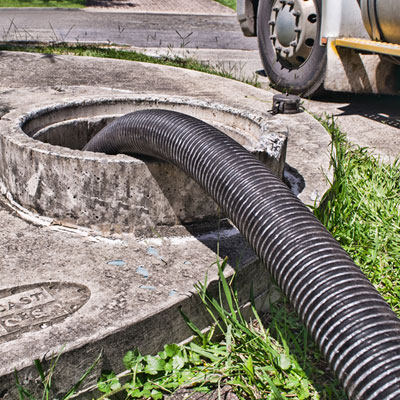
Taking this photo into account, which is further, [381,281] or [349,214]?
[349,214]

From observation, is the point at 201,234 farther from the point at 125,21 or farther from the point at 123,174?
the point at 125,21

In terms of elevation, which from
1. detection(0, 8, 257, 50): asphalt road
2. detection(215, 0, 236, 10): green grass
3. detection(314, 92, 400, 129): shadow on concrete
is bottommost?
detection(215, 0, 236, 10): green grass

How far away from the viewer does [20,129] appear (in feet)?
9.37

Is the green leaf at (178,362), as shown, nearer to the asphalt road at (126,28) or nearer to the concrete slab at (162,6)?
the asphalt road at (126,28)

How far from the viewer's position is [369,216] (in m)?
2.98

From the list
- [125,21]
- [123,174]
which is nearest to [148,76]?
[123,174]

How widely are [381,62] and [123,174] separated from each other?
338 cm

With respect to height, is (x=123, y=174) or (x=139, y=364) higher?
(x=123, y=174)

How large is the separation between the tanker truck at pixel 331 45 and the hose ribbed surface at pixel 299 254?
2.57 metres

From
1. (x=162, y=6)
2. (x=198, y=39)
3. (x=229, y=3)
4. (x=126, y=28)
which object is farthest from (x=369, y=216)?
(x=229, y=3)

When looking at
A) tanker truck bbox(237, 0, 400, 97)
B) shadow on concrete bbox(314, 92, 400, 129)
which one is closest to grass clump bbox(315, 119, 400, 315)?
tanker truck bbox(237, 0, 400, 97)

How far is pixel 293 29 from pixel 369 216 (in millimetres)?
2923

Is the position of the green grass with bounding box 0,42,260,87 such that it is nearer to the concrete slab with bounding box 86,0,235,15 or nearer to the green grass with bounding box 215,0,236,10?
the concrete slab with bounding box 86,0,235,15

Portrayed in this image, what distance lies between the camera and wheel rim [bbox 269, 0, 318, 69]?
528cm
